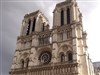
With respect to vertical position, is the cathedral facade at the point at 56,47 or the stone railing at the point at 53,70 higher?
the cathedral facade at the point at 56,47

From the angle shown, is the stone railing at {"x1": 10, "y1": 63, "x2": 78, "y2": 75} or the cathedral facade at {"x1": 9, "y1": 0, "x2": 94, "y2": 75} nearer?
the stone railing at {"x1": 10, "y1": 63, "x2": 78, "y2": 75}

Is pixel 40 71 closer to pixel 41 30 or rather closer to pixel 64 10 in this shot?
pixel 41 30

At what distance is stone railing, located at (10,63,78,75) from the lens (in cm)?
2525

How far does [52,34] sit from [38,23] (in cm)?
601

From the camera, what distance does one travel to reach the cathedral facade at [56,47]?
26375 mm

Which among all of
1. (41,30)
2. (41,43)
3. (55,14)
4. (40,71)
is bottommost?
(40,71)

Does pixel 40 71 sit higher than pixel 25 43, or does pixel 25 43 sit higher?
pixel 25 43

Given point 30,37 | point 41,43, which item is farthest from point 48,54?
point 30,37

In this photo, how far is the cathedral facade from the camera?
26375mm

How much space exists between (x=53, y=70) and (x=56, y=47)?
426 cm

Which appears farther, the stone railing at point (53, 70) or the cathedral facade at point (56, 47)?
the cathedral facade at point (56, 47)

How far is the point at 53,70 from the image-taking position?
26.5 meters

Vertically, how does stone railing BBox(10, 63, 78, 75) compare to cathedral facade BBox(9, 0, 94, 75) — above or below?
below

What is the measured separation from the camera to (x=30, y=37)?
34062 mm
